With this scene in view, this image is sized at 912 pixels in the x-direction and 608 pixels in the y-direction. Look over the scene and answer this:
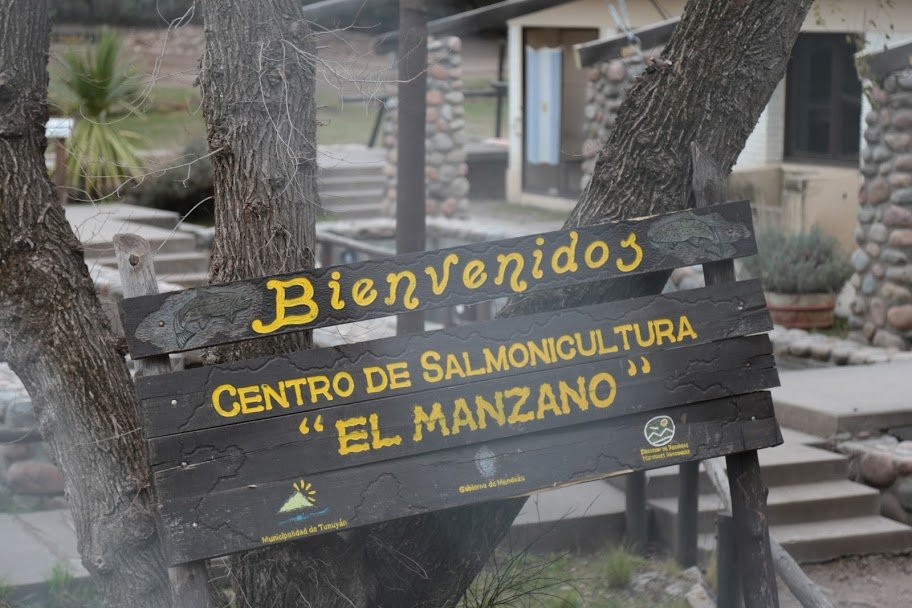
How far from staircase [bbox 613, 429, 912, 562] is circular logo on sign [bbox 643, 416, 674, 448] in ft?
8.10

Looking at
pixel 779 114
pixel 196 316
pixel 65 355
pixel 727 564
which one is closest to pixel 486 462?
pixel 196 316

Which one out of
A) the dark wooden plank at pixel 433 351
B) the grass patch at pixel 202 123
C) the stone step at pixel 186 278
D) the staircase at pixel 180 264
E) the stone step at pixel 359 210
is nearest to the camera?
the dark wooden plank at pixel 433 351

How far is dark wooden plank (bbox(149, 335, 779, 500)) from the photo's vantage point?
3.32m

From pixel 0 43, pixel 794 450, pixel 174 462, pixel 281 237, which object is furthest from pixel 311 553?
pixel 794 450

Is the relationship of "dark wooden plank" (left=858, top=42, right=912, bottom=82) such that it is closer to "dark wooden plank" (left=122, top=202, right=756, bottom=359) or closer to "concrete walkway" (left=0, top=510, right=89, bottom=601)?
"dark wooden plank" (left=122, top=202, right=756, bottom=359)

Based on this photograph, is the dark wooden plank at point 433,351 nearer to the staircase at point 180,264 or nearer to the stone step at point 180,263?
the staircase at point 180,264

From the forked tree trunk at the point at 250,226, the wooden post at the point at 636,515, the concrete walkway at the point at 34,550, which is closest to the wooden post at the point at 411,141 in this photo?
the wooden post at the point at 636,515

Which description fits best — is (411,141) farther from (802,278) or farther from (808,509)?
(802,278)

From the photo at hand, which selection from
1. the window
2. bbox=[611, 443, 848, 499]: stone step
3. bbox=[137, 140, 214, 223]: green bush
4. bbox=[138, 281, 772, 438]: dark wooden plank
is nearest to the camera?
bbox=[138, 281, 772, 438]: dark wooden plank

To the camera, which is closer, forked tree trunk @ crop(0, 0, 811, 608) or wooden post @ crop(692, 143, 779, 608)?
forked tree trunk @ crop(0, 0, 811, 608)

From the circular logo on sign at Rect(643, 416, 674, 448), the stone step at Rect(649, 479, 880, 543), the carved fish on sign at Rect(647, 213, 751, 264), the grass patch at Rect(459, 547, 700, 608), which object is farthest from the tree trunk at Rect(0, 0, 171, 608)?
the stone step at Rect(649, 479, 880, 543)

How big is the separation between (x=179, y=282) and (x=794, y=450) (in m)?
5.55

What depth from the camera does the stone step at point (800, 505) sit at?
6.28m

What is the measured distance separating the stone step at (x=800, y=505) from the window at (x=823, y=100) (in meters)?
6.76
